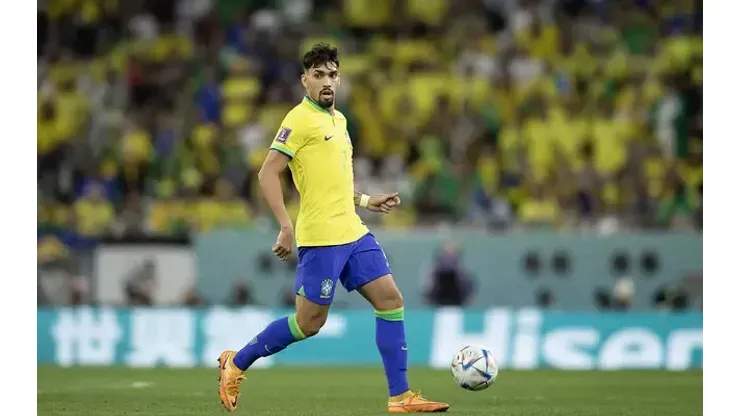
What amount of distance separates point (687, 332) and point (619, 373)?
5.76 feet

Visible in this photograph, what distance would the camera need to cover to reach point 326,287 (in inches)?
324

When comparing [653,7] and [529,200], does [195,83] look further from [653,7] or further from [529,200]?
[653,7]

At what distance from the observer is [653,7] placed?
22281 mm

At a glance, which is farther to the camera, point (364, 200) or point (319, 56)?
point (364, 200)

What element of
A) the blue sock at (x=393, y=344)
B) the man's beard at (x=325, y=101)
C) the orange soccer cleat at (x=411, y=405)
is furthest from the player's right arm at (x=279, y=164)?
the orange soccer cleat at (x=411, y=405)

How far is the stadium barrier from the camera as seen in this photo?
54.0 ft

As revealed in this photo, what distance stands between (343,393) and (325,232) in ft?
11.6

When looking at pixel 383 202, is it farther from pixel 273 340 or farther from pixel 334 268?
pixel 273 340

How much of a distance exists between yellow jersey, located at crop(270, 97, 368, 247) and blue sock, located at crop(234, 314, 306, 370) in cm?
51

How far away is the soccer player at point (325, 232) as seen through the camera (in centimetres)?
823

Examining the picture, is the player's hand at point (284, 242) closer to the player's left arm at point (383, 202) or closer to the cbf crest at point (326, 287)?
the cbf crest at point (326, 287)

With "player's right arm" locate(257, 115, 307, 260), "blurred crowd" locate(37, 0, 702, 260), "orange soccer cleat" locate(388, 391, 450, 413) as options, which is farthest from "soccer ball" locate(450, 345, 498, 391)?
"blurred crowd" locate(37, 0, 702, 260)

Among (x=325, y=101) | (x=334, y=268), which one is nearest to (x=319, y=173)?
(x=325, y=101)
